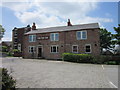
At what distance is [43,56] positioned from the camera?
77.6ft

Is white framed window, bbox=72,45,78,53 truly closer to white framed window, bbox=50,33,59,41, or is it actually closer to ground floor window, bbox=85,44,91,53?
ground floor window, bbox=85,44,91,53

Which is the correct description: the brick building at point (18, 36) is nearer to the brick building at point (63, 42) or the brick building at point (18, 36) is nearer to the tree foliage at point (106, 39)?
the brick building at point (63, 42)

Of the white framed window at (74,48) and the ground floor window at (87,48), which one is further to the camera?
the white framed window at (74,48)

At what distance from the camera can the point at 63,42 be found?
22.1m

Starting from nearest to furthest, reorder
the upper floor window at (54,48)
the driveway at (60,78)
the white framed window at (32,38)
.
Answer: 1. the driveway at (60,78)
2. the upper floor window at (54,48)
3. the white framed window at (32,38)

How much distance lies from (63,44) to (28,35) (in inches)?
390

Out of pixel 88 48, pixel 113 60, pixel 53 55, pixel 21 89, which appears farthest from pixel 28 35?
pixel 21 89

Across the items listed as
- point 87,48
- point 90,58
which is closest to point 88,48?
point 87,48

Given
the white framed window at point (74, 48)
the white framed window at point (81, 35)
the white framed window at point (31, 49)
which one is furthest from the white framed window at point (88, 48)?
the white framed window at point (31, 49)

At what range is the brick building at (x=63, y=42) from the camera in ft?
65.5

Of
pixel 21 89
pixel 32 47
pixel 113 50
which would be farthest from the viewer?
pixel 113 50

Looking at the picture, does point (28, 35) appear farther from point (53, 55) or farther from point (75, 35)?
point (75, 35)

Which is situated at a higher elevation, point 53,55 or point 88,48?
point 88,48

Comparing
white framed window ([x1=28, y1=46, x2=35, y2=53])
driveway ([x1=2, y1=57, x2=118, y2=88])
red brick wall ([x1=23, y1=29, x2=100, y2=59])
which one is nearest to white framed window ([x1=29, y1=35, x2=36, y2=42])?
red brick wall ([x1=23, y1=29, x2=100, y2=59])
